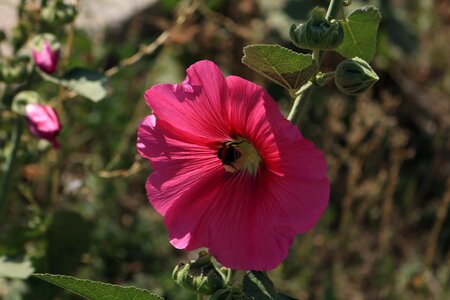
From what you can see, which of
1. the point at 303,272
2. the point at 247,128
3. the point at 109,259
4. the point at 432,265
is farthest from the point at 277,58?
the point at 432,265

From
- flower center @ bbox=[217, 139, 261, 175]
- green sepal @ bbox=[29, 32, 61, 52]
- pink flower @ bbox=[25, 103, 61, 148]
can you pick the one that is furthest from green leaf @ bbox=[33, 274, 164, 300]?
green sepal @ bbox=[29, 32, 61, 52]

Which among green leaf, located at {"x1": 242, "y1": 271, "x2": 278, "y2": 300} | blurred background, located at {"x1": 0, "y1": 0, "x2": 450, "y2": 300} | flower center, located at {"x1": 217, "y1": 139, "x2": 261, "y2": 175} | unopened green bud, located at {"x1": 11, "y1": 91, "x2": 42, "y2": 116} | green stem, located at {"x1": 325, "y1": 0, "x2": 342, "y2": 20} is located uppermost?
green stem, located at {"x1": 325, "y1": 0, "x2": 342, "y2": 20}

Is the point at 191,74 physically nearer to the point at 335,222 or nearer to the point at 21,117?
the point at 21,117

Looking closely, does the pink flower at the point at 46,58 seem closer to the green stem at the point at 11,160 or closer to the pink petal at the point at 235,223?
the green stem at the point at 11,160

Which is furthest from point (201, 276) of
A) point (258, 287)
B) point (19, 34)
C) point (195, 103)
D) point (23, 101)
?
point (19, 34)

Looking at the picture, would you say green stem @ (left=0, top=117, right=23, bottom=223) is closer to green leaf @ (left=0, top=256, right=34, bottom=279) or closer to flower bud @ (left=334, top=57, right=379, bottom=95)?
green leaf @ (left=0, top=256, right=34, bottom=279)

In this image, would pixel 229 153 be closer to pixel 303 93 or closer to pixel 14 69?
pixel 303 93
